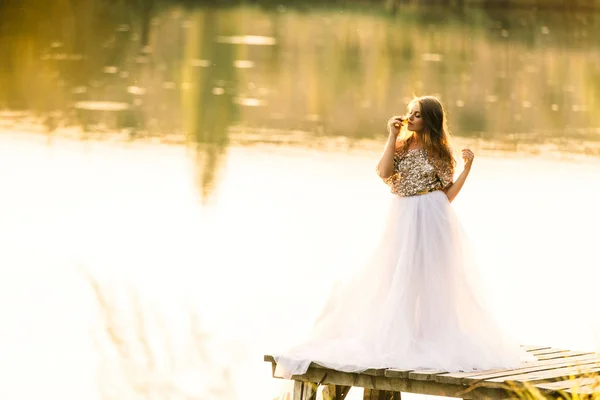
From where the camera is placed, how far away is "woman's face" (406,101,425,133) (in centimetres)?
630

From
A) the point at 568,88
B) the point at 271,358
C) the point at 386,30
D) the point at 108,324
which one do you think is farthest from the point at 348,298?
the point at 386,30

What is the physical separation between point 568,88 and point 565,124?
8.06 metres

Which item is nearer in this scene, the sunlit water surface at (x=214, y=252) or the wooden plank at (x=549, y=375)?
the wooden plank at (x=549, y=375)

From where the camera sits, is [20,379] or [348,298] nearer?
[348,298]

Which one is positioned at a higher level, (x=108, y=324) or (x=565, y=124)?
(x=108, y=324)

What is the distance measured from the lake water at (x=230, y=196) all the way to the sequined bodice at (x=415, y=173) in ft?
0.75

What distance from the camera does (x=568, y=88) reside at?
34.7m

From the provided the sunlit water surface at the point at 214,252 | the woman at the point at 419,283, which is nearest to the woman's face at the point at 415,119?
the woman at the point at 419,283

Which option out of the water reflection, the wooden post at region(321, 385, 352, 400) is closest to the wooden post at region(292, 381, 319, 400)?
the wooden post at region(321, 385, 352, 400)

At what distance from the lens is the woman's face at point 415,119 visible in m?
6.30

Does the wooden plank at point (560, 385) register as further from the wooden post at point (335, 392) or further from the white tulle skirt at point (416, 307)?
the wooden post at point (335, 392)

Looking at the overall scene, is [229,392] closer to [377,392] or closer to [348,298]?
[348,298]

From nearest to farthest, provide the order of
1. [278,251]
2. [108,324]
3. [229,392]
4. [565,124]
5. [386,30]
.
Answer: [108,324] < [229,392] < [278,251] < [565,124] < [386,30]

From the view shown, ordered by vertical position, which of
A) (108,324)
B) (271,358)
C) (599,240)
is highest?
(108,324)
